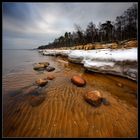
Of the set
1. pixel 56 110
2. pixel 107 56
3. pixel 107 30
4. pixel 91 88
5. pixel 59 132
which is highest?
pixel 107 30

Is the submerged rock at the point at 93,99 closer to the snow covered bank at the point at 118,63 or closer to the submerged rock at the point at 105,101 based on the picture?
the submerged rock at the point at 105,101

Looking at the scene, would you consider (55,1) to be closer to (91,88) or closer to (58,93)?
(58,93)

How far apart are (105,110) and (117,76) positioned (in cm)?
275

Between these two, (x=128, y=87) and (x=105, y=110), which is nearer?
(x=105, y=110)

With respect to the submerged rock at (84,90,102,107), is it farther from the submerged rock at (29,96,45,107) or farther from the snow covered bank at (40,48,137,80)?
the snow covered bank at (40,48,137,80)

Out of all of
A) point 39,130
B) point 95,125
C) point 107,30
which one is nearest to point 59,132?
point 39,130

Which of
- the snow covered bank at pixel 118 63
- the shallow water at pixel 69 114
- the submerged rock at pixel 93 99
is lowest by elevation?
the shallow water at pixel 69 114

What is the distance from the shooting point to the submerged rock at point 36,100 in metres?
3.56

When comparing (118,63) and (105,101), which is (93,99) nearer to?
(105,101)

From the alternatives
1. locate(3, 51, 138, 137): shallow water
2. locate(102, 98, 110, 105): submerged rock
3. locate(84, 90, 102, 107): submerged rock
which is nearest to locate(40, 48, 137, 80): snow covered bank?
locate(3, 51, 138, 137): shallow water

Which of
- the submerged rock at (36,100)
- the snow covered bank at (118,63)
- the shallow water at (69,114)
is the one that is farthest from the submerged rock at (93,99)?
the snow covered bank at (118,63)

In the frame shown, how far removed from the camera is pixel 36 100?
3.78 meters

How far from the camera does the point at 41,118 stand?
294 cm

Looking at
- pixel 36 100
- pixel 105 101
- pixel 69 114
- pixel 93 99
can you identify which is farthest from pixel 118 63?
pixel 36 100
